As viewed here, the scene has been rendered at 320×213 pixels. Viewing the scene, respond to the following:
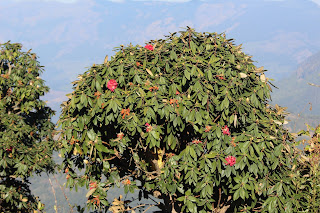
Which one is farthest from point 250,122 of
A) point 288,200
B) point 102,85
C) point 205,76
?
point 102,85

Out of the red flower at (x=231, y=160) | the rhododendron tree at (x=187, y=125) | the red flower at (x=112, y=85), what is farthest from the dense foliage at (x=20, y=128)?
the red flower at (x=231, y=160)

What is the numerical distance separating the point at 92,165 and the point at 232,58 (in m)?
4.91

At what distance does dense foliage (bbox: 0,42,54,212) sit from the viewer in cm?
1571

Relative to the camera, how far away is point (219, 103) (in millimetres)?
8375

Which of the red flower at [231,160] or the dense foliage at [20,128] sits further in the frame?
the dense foliage at [20,128]

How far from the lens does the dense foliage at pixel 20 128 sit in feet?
51.5

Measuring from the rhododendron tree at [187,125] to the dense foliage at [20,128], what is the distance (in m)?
7.23

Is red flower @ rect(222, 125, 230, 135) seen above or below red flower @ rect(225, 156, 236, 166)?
above

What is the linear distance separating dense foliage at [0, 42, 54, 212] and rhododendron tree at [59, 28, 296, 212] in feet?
23.7

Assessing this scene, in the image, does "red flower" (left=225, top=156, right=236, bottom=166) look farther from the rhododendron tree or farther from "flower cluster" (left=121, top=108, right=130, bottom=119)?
"flower cluster" (left=121, top=108, right=130, bottom=119)

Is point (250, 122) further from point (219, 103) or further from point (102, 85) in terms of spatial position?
point (102, 85)

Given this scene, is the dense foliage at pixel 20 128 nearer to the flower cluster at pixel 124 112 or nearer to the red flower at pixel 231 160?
the flower cluster at pixel 124 112

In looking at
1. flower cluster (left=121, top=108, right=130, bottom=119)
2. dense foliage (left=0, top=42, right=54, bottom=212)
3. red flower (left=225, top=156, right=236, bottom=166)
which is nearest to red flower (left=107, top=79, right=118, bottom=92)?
flower cluster (left=121, top=108, right=130, bottom=119)

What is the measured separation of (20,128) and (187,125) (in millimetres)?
11407
